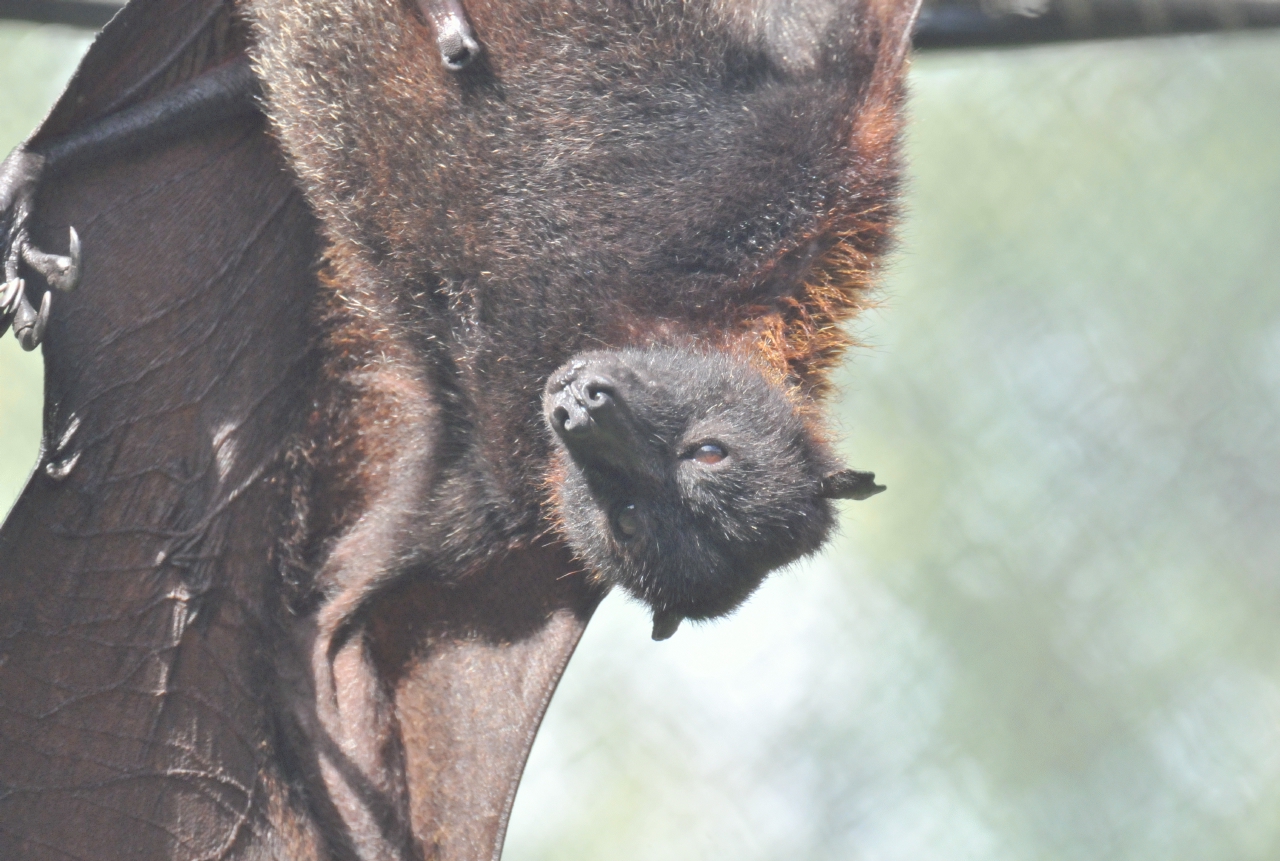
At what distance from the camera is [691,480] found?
2.41m

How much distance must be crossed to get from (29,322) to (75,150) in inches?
15.6

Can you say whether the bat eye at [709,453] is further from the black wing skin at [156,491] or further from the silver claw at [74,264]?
the silver claw at [74,264]

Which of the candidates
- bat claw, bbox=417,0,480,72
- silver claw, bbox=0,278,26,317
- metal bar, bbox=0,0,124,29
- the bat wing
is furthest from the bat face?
metal bar, bbox=0,0,124,29

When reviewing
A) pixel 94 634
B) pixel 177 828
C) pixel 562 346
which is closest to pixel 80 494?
pixel 94 634

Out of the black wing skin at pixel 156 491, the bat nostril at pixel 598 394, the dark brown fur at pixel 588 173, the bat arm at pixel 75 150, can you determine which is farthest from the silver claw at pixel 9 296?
the bat nostril at pixel 598 394

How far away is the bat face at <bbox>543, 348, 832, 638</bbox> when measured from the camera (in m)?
2.39

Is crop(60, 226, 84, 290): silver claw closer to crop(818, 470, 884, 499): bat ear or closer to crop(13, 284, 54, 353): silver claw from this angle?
crop(13, 284, 54, 353): silver claw

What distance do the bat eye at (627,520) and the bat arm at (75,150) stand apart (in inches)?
47.1

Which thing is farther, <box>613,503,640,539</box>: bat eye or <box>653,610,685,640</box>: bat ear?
<box>653,610,685,640</box>: bat ear

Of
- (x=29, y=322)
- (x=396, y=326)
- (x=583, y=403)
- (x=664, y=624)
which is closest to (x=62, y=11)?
(x=29, y=322)

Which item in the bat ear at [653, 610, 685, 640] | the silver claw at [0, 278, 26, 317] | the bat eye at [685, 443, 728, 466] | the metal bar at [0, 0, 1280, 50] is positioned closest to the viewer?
the silver claw at [0, 278, 26, 317]

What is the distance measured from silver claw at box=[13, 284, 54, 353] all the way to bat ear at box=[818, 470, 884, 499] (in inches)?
64.0

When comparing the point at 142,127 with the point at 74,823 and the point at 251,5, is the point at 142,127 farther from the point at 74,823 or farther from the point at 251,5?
the point at 74,823

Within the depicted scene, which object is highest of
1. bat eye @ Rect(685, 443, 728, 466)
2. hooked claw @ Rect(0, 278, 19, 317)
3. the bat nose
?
hooked claw @ Rect(0, 278, 19, 317)
